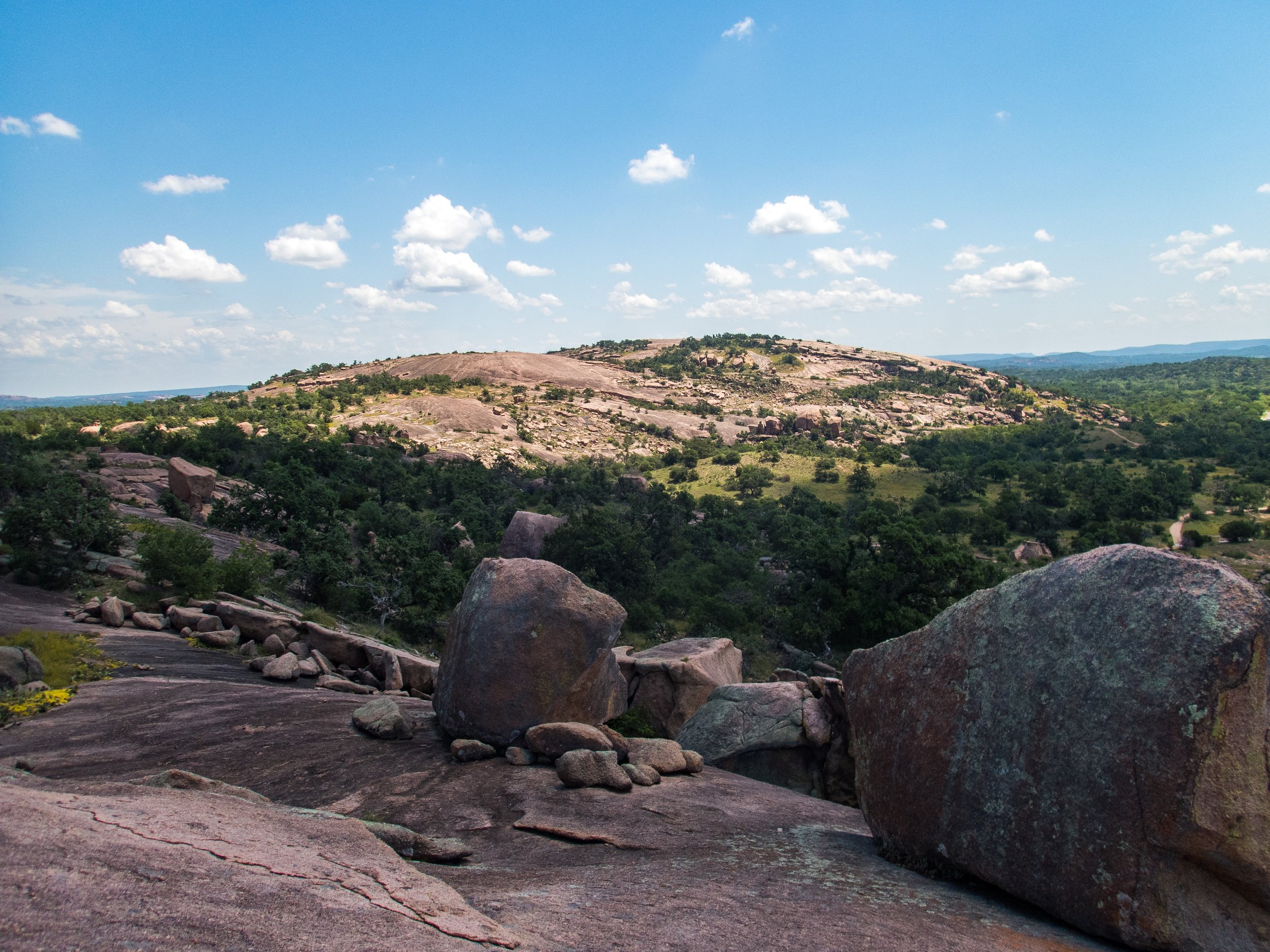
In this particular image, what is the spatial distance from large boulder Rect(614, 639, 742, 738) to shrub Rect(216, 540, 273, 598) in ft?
45.7

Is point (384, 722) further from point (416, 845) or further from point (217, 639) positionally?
point (217, 639)

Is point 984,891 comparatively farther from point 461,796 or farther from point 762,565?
point 762,565

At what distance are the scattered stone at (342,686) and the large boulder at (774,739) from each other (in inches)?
289

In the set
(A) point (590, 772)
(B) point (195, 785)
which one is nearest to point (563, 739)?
(A) point (590, 772)

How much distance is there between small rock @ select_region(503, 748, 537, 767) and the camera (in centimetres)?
1113

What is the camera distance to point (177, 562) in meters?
21.9

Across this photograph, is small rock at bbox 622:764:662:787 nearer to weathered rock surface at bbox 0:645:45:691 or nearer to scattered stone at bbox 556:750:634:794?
scattered stone at bbox 556:750:634:794

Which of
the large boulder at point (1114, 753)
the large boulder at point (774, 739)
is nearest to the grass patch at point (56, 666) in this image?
the large boulder at point (774, 739)

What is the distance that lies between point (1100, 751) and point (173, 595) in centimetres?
2420

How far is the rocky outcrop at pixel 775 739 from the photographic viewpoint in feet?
43.5

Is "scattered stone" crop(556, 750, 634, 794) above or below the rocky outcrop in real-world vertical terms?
above

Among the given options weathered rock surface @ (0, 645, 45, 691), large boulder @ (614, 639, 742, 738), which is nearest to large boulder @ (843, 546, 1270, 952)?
large boulder @ (614, 639, 742, 738)

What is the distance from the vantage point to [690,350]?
491ft

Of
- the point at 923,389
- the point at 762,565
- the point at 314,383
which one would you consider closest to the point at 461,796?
the point at 762,565
